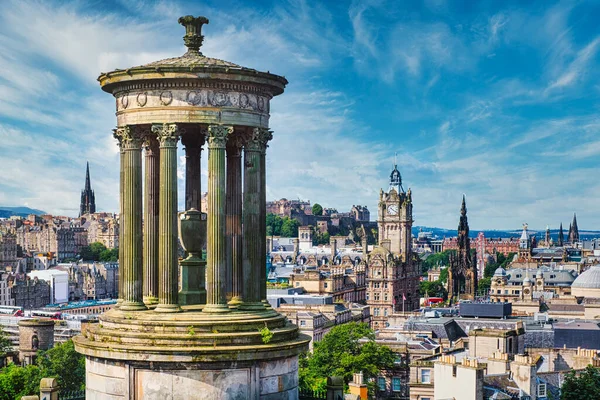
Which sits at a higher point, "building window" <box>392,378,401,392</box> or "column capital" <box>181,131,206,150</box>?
"column capital" <box>181,131,206,150</box>

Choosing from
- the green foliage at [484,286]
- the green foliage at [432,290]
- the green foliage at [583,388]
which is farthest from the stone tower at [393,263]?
the green foliage at [583,388]

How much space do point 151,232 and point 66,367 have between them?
5622 cm

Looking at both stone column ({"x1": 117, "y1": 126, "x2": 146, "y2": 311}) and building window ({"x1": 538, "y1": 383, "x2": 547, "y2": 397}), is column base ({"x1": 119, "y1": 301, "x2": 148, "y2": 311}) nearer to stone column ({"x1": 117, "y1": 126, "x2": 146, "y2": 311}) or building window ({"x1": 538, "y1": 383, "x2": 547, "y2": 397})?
stone column ({"x1": 117, "y1": 126, "x2": 146, "y2": 311})

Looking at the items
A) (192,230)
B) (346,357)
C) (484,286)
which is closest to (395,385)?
(346,357)

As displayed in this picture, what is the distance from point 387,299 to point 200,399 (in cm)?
14224

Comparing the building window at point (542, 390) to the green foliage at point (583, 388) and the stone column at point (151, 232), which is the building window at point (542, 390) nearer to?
the green foliage at point (583, 388)

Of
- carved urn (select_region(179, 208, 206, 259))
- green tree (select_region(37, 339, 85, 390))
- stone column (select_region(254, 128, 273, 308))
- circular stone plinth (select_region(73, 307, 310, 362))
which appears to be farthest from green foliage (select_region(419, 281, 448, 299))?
circular stone plinth (select_region(73, 307, 310, 362))

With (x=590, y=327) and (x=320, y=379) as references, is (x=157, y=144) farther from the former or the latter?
(x=590, y=327)

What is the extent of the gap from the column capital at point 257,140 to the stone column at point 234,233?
0.25 m

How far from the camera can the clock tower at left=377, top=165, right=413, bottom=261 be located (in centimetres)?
18288

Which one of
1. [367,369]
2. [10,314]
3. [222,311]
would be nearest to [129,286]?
[222,311]

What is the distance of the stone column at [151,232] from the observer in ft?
66.8

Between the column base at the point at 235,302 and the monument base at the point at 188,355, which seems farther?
the column base at the point at 235,302

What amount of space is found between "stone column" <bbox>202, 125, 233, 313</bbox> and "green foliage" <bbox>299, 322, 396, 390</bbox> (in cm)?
5164
